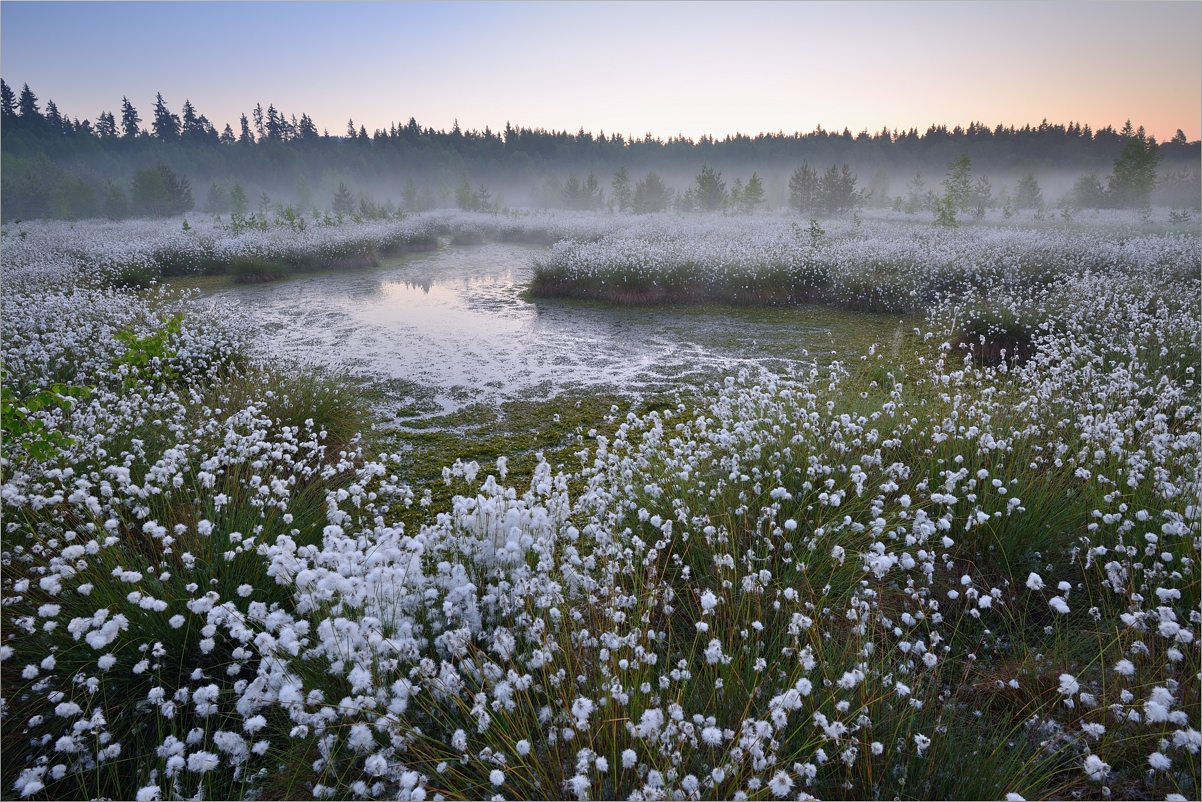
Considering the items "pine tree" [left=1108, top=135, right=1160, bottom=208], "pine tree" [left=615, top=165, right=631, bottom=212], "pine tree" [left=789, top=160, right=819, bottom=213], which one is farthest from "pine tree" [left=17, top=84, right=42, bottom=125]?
"pine tree" [left=1108, top=135, right=1160, bottom=208]

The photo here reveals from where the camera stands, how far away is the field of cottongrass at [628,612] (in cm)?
204

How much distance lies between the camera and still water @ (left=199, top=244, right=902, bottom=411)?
8.70 meters

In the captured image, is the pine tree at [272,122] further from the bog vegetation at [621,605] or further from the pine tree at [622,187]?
the bog vegetation at [621,605]

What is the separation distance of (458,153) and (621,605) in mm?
94209

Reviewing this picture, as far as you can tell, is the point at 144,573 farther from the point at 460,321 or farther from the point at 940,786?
the point at 460,321

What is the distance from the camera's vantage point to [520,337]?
10891mm

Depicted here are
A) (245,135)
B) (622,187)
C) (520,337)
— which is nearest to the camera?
(520,337)

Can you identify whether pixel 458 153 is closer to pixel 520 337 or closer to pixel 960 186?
pixel 960 186

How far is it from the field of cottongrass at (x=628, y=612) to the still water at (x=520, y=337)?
2.65m

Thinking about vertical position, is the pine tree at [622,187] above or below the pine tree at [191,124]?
below

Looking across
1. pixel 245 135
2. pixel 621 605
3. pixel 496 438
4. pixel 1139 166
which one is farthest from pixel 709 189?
pixel 245 135

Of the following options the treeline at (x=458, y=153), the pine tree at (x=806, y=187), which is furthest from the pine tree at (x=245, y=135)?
the pine tree at (x=806, y=187)

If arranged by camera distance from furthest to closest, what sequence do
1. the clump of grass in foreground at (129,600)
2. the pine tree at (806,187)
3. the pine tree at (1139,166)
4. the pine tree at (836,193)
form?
the pine tree at (806,187)
the pine tree at (836,193)
the pine tree at (1139,166)
the clump of grass in foreground at (129,600)

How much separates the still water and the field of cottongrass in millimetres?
2655
